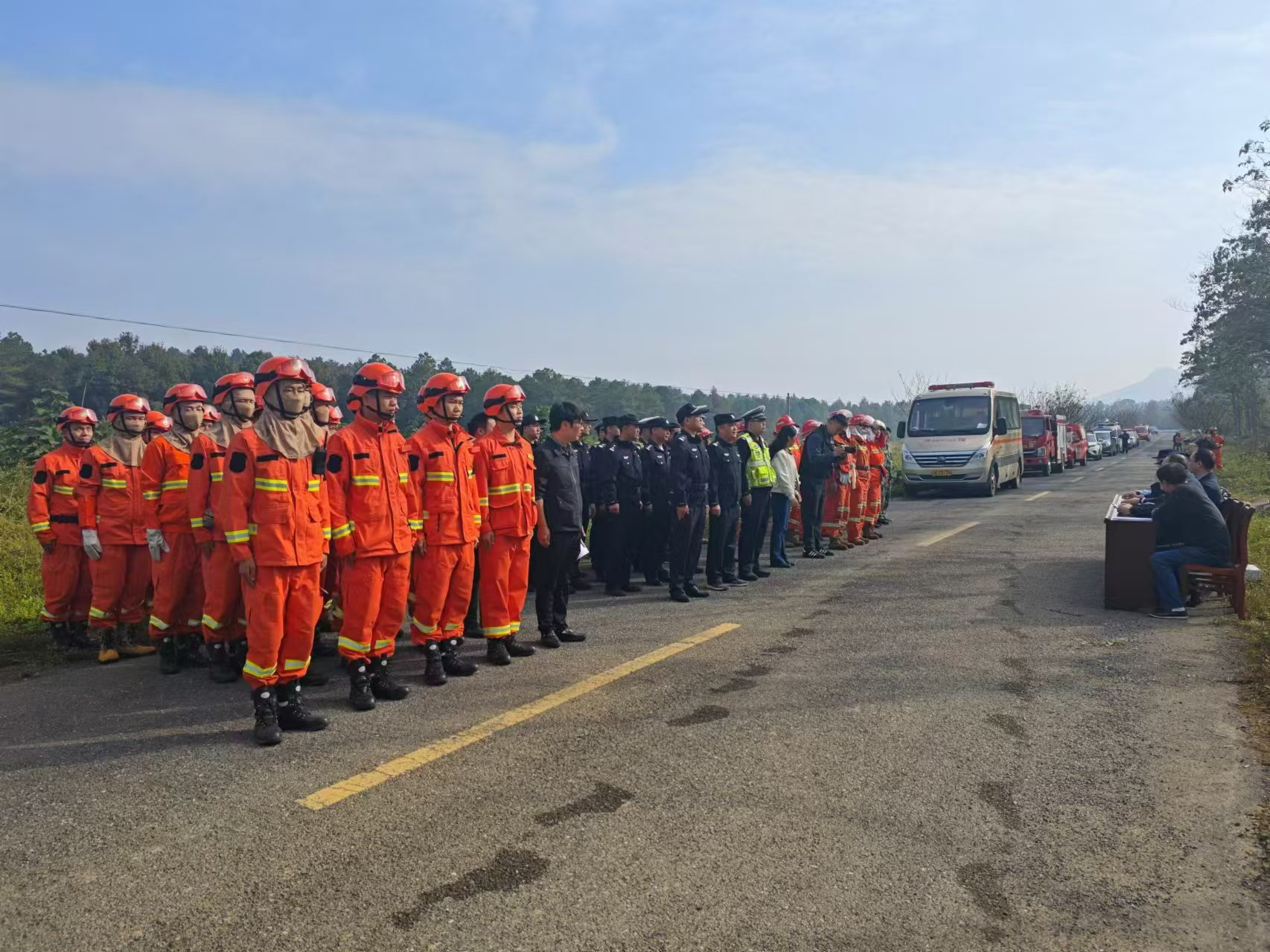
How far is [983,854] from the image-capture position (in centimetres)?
339

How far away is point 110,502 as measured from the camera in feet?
22.7

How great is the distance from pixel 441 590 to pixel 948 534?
10.2m

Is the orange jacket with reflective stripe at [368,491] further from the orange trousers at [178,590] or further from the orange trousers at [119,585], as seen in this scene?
the orange trousers at [119,585]

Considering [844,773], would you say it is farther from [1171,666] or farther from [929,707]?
[1171,666]

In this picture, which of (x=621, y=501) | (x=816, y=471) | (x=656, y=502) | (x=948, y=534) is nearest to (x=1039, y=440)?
(x=948, y=534)

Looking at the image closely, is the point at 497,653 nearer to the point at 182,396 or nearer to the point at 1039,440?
the point at 182,396

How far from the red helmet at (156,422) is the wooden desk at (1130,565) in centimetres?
842

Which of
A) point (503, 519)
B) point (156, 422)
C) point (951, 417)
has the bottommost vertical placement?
point (503, 519)

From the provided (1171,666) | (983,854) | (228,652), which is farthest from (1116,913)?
(228,652)

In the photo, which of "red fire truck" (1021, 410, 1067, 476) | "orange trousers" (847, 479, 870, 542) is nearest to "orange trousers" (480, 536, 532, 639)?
"orange trousers" (847, 479, 870, 542)

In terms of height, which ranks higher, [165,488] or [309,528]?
[165,488]

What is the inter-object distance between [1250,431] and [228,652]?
85.1 meters

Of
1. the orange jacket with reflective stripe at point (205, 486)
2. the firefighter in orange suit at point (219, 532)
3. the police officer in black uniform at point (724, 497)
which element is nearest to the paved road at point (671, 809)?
the firefighter in orange suit at point (219, 532)

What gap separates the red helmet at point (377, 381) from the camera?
538 centimetres
